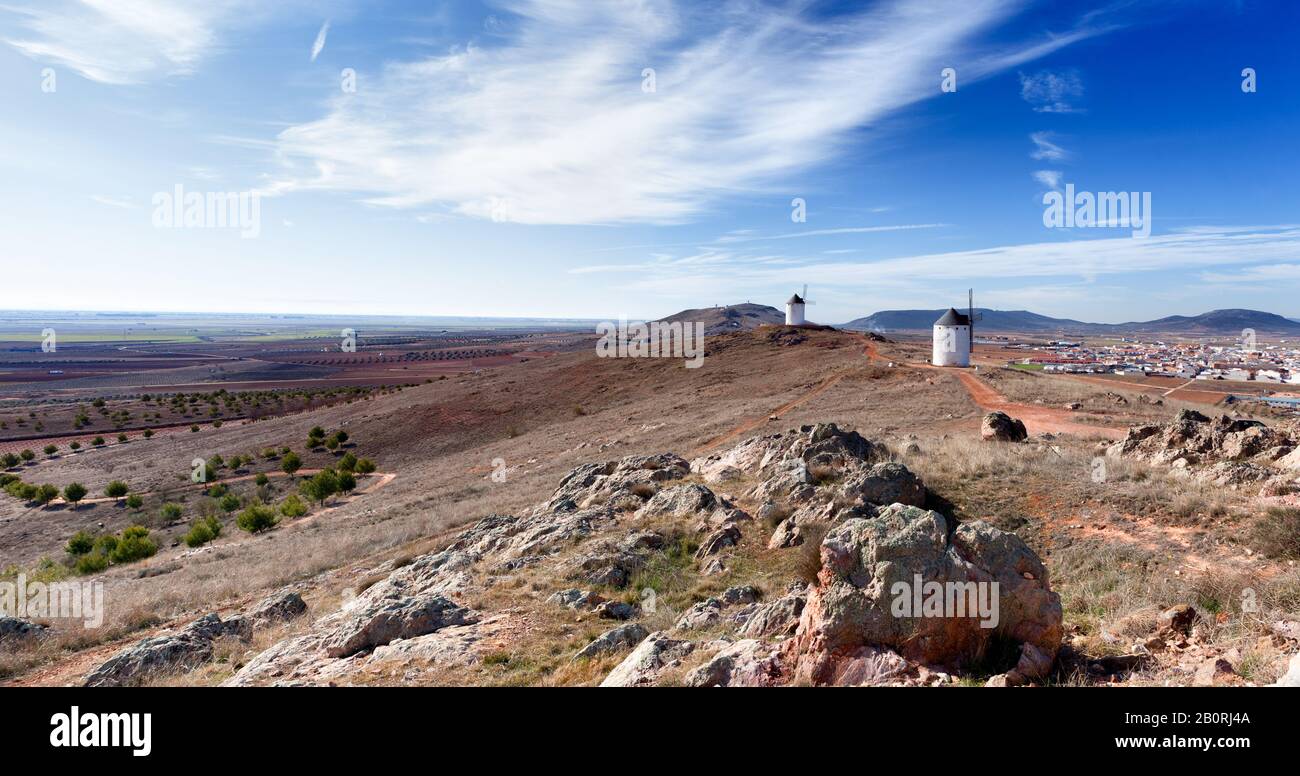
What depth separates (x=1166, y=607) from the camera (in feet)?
22.2

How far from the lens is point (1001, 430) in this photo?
19.5 m

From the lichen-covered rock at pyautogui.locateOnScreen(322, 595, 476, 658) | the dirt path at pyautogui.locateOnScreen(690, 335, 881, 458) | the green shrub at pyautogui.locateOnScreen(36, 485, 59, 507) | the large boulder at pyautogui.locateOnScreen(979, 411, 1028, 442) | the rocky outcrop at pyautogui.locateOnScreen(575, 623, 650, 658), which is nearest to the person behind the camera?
the rocky outcrop at pyautogui.locateOnScreen(575, 623, 650, 658)

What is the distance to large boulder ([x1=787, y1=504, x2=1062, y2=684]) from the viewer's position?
5566 millimetres

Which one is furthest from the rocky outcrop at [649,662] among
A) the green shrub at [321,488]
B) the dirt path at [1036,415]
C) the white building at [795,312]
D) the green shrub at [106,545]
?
the white building at [795,312]

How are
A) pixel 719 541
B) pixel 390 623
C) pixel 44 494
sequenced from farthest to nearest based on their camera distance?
pixel 44 494 < pixel 719 541 < pixel 390 623

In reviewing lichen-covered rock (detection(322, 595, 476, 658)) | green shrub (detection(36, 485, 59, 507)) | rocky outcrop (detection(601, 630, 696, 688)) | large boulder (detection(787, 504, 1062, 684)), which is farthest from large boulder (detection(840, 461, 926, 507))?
green shrub (detection(36, 485, 59, 507))

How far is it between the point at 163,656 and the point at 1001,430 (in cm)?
2258

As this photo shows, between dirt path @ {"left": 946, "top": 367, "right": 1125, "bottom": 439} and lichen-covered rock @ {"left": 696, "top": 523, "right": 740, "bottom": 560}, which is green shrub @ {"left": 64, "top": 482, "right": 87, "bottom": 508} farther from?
dirt path @ {"left": 946, "top": 367, "right": 1125, "bottom": 439}

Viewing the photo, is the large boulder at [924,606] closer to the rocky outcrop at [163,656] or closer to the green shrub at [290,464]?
the rocky outcrop at [163,656]

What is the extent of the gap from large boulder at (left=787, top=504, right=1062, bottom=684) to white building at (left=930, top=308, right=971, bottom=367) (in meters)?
43.4

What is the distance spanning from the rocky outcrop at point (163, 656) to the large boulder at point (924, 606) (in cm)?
977
